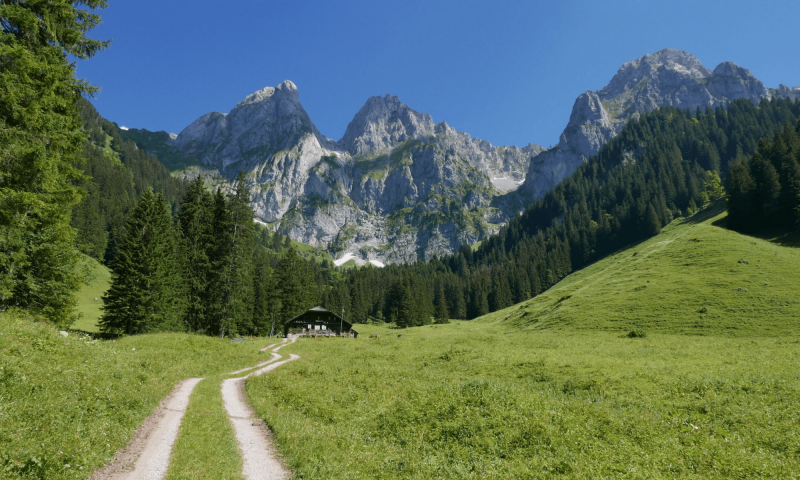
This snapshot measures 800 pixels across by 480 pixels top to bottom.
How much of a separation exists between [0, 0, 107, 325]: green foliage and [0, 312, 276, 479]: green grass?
3.72 meters

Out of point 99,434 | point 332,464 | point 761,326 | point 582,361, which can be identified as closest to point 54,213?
point 99,434

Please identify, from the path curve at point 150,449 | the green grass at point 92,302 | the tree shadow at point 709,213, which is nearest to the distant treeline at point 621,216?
the tree shadow at point 709,213

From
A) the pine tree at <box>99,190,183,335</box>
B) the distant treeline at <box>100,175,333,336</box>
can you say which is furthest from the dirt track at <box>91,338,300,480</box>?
the distant treeline at <box>100,175,333,336</box>

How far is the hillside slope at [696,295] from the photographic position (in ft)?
131

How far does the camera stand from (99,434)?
1089 cm

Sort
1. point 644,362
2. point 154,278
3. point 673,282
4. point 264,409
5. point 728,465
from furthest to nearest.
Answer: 1. point 673,282
2. point 154,278
3. point 644,362
4. point 264,409
5. point 728,465

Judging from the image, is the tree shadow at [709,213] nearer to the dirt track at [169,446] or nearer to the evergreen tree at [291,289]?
the evergreen tree at [291,289]

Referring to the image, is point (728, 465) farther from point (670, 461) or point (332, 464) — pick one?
point (332, 464)

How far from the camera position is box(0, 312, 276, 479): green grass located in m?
8.49

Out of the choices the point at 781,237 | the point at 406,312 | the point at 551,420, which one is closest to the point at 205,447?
the point at 551,420

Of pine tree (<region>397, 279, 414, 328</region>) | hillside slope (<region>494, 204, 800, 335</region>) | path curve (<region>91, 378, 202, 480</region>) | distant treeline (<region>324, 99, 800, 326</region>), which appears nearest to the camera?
path curve (<region>91, 378, 202, 480</region>)

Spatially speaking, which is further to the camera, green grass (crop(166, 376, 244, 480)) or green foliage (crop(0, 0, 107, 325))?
green foliage (crop(0, 0, 107, 325))

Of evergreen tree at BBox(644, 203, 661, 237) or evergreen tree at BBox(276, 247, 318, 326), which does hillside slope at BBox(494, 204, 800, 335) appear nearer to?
evergreen tree at BBox(276, 247, 318, 326)

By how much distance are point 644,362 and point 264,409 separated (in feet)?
89.4
